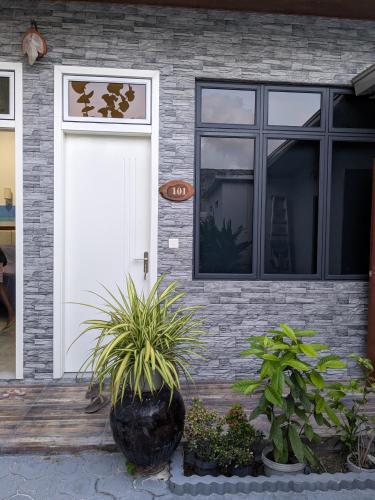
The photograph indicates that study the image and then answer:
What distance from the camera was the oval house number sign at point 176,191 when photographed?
3365mm

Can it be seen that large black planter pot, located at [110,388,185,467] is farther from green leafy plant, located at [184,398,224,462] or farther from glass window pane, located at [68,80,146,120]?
glass window pane, located at [68,80,146,120]

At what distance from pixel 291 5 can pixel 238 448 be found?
351cm

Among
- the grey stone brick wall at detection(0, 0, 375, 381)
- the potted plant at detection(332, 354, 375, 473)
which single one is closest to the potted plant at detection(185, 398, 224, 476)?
the potted plant at detection(332, 354, 375, 473)

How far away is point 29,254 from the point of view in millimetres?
3320

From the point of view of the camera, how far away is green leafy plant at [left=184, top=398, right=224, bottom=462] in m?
2.18

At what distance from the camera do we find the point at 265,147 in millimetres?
3490

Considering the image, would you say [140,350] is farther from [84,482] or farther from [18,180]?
[18,180]

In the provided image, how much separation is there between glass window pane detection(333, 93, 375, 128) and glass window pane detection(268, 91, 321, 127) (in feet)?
0.59

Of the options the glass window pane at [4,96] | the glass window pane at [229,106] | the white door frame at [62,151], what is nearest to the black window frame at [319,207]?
the glass window pane at [229,106]

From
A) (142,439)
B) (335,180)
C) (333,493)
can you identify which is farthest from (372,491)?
(335,180)

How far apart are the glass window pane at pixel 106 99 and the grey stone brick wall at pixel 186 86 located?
6.7 inches

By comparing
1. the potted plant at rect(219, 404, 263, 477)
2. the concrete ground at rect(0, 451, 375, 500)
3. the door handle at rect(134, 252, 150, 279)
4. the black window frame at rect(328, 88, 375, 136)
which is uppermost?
the black window frame at rect(328, 88, 375, 136)

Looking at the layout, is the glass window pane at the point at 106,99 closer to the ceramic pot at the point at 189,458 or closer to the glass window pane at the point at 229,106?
the glass window pane at the point at 229,106

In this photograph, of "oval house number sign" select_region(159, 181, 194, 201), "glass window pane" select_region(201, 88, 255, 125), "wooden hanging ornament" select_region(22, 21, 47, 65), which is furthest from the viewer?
"glass window pane" select_region(201, 88, 255, 125)
